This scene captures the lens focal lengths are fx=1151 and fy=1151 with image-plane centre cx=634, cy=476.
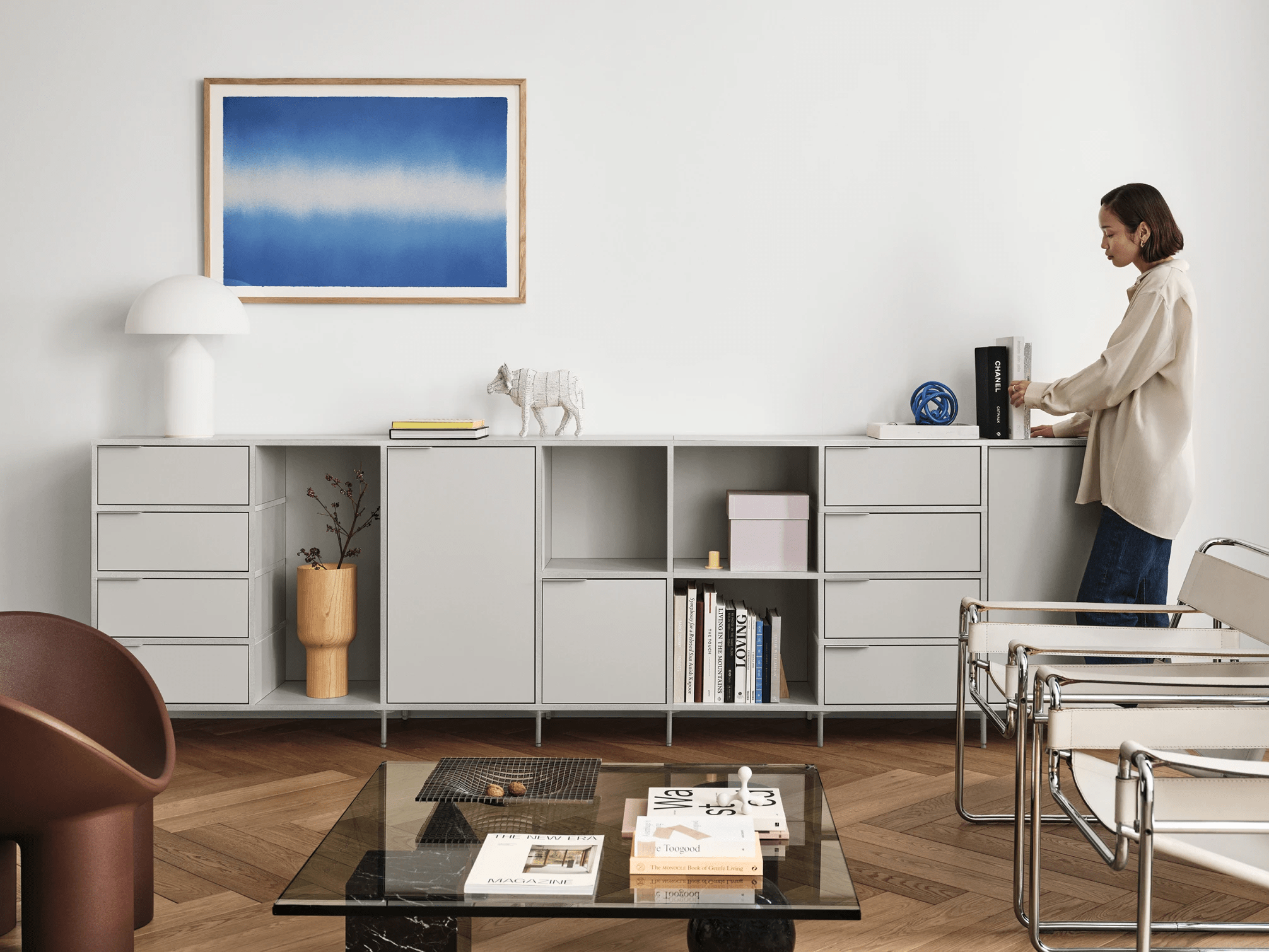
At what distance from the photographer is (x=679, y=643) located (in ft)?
12.3

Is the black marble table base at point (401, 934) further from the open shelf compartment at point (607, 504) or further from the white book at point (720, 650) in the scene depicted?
the open shelf compartment at point (607, 504)

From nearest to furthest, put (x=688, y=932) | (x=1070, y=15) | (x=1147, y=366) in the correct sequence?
1. (x=688, y=932)
2. (x=1147, y=366)
3. (x=1070, y=15)

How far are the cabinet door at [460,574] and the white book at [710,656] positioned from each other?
56 centimetres

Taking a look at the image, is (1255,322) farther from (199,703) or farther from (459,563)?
(199,703)

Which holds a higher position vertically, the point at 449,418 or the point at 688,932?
the point at 449,418

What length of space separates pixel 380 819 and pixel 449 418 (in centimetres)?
206

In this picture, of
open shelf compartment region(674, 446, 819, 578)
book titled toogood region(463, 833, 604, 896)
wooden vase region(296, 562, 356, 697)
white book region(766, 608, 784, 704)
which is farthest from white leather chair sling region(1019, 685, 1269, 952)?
wooden vase region(296, 562, 356, 697)

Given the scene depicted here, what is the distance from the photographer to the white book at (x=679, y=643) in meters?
3.75

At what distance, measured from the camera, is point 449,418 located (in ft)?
13.2

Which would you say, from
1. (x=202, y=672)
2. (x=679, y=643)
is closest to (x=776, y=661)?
(x=679, y=643)

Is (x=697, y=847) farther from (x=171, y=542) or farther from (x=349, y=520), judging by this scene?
(x=349, y=520)

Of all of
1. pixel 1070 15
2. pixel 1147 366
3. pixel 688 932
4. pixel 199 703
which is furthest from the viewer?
pixel 1070 15

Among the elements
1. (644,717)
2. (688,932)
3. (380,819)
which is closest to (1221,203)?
(644,717)

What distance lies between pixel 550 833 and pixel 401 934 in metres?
0.30
